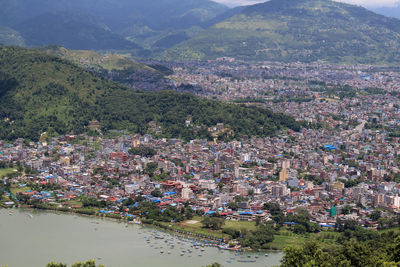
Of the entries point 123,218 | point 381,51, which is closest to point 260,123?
point 123,218

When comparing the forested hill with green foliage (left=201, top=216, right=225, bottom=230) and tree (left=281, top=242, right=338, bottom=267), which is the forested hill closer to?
green foliage (left=201, top=216, right=225, bottom=230)

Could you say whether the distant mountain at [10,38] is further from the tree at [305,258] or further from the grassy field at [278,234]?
the tree at [305,258]

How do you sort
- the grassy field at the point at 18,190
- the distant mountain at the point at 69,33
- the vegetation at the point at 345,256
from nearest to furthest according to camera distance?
1. the vegetation at the point at 345,256
2. the grassy field at the point at 18,190
3. the distant mountain at the point at 69,33

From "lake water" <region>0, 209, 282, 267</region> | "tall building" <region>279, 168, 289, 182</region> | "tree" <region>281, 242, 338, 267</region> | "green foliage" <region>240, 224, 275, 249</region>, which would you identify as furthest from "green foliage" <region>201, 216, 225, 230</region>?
"tree" <region>281, 242, 338, 267</region>

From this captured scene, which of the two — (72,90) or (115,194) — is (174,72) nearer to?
(72,90)

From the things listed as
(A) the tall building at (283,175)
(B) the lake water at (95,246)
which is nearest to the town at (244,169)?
(A) the tall building at (283,175)

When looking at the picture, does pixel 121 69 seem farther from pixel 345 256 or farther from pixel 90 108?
pixel 345 256
